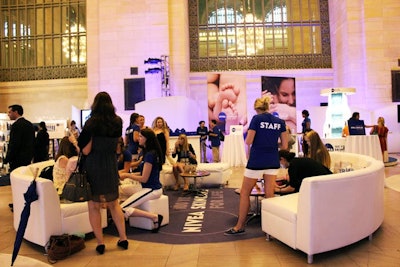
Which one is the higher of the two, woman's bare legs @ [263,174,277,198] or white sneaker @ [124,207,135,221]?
woman's bare legs @ [263,174,277,198]

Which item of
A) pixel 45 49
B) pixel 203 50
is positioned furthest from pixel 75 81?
pixel 203 50

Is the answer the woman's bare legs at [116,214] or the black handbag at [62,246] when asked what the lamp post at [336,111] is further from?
the black handbag at [62,246]

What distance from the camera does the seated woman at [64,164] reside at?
4.21 m

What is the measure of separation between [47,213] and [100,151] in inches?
34.1

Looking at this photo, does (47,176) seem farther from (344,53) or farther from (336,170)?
(344,53)

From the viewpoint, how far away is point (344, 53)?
14.0m

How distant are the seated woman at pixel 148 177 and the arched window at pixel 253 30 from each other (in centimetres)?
1166

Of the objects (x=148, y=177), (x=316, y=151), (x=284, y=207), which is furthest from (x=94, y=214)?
(x=316, y=151)

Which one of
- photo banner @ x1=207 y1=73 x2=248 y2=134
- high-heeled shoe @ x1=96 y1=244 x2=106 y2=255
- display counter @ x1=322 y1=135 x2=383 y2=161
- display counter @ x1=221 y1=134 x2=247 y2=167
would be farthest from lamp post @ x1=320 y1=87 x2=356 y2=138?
high-heeled shoe @ x1=96 y1=244 x2=106 y2=255

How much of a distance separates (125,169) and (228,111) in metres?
6.63

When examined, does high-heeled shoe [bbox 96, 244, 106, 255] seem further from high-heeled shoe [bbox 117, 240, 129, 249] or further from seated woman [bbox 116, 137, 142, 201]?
seated woman [bbox 116, 137, 142, 201]

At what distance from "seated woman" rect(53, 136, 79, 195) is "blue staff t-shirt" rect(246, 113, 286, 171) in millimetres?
1995

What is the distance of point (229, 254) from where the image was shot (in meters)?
3.47

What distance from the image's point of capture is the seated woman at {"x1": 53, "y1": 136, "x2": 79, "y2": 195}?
166 inches
